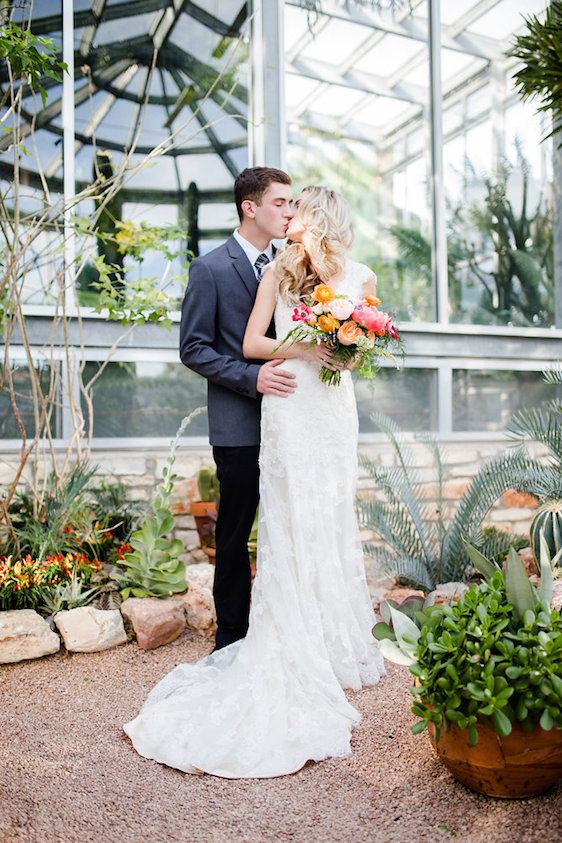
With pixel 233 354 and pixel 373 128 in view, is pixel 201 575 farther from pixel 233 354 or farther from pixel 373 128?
pixel 373 128

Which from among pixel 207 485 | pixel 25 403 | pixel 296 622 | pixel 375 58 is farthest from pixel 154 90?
pixel 296 622

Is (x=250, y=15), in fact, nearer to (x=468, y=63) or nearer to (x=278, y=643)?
(x=468, y=63)

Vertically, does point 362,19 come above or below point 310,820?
above

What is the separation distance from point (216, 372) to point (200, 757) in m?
1.43

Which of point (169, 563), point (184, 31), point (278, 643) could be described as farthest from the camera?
point (184, 31)

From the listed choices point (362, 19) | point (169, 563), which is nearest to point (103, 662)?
point (169, 563)

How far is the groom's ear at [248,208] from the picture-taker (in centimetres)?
316

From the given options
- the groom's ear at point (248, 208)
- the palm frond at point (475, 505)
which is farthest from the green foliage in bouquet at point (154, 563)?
the palm frond at point (475, 505)

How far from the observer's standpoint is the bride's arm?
288 centimetres

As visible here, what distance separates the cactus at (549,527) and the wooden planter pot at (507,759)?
216cm

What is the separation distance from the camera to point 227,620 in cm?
316

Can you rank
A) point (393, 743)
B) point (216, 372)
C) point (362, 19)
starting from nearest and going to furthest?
point (393, 743) → point (216, 372) → point (362, 19)

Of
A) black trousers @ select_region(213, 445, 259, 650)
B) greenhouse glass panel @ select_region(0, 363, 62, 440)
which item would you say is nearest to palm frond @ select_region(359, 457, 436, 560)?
black trousers @ select_region(213, 445, 259, 650)

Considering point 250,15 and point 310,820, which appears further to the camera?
point 250,15
